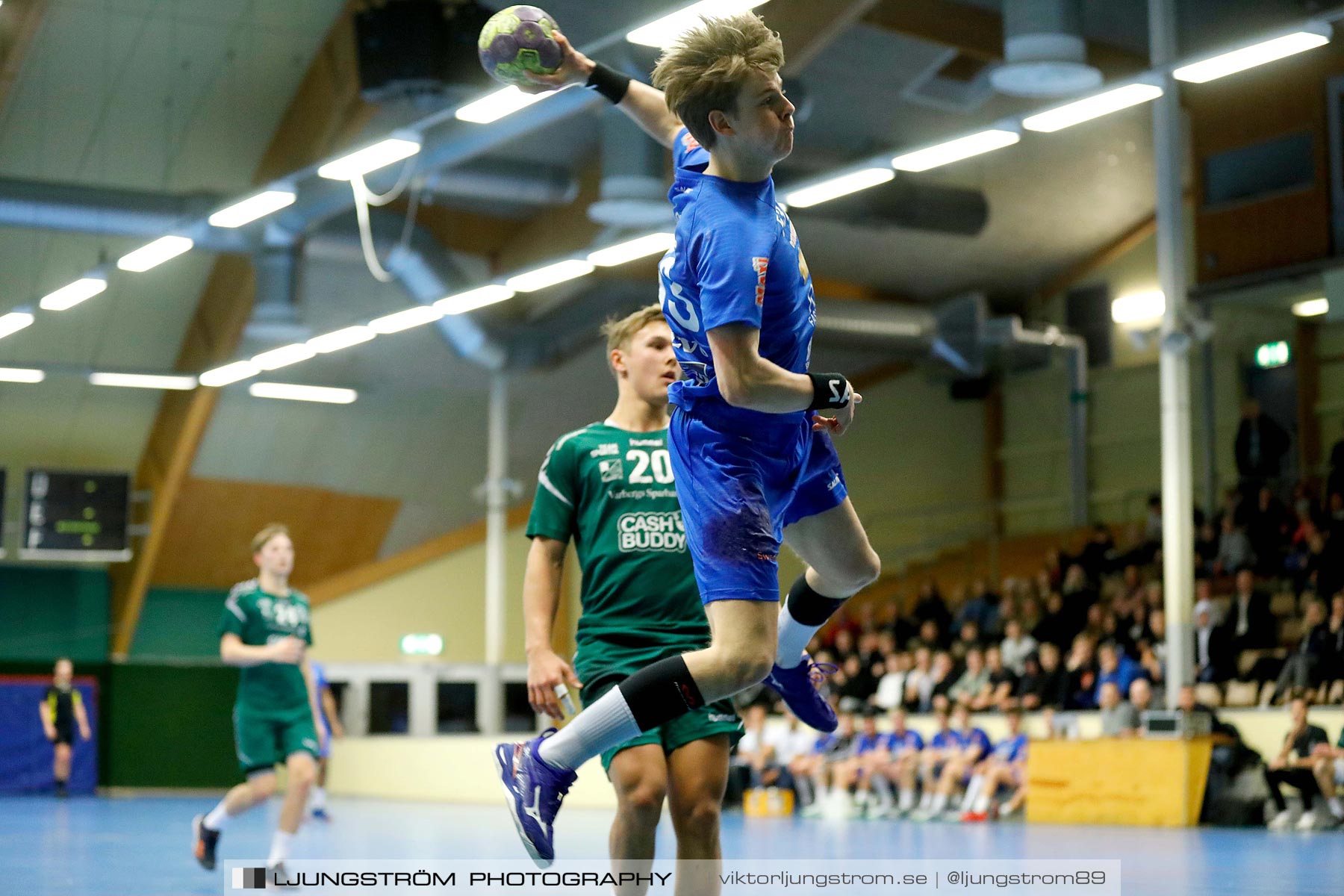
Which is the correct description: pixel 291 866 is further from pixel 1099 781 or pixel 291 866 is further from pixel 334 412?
pixel 334 412

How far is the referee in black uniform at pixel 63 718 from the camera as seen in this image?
2445 centimetres

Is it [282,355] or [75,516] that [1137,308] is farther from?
[75,516]

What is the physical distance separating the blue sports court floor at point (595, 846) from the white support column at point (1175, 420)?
244 centimetres

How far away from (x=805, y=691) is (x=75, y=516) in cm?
2341

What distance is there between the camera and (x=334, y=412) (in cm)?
2827

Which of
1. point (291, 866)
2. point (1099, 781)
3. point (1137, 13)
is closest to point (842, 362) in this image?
point (1137, 13)

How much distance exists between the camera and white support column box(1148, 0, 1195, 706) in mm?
16172

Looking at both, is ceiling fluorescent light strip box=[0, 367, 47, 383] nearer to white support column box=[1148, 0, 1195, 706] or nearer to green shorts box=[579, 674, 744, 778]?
white support column box=[1148, 0, 1195, 706]

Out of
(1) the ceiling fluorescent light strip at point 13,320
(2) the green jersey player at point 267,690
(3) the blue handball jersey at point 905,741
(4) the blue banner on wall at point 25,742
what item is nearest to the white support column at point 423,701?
(4) the blue banner on wall at point 25,742

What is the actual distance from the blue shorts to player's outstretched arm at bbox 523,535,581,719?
0.63 m

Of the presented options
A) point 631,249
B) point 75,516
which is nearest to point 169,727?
point 75,516

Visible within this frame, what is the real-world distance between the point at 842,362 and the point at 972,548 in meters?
4.22

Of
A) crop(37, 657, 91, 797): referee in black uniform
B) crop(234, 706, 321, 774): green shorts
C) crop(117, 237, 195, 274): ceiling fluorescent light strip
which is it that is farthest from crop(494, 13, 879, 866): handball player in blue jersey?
crop(37, 657, 91, 797): referee in black uniform

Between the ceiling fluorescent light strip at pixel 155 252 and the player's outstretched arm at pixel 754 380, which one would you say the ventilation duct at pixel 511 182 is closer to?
the ceiling fluorescent light strip at pixel 155 252
